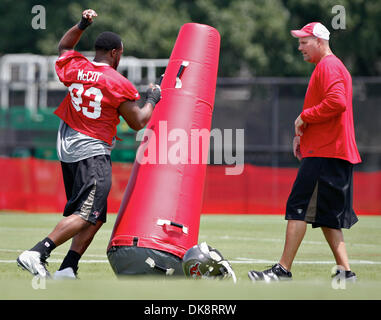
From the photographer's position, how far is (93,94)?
6625mm

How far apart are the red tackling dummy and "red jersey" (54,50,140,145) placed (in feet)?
1.51

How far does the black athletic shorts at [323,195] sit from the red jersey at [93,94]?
153 cm

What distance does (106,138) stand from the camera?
673 centimetres

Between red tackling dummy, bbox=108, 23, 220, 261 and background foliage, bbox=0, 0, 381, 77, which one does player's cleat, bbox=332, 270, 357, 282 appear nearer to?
red tackling dummy, bbox=108, 23, 220, 261

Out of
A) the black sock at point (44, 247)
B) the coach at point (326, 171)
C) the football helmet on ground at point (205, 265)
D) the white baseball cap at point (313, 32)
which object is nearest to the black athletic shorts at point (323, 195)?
the coach at point (326, 171)

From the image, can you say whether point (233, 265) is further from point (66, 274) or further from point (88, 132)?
point (88, 132)

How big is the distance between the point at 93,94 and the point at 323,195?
6.57 ft

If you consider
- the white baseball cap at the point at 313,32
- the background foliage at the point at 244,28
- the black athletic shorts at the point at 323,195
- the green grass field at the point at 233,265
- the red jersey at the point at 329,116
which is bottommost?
the green grass field at the point at 233,265

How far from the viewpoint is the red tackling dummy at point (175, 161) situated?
6652mm

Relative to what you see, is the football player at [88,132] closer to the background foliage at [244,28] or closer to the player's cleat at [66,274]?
the player's cleat at [66,274]

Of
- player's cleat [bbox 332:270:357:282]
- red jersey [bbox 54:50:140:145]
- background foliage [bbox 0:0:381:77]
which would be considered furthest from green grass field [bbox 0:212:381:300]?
background foliage [bbox 0:0:381:77]

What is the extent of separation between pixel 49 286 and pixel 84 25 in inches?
99.9

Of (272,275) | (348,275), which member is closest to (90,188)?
(272,275)

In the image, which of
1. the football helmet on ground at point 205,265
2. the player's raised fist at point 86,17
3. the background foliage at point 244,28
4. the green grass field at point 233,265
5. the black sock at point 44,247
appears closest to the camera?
the green grass field at point 233,265
